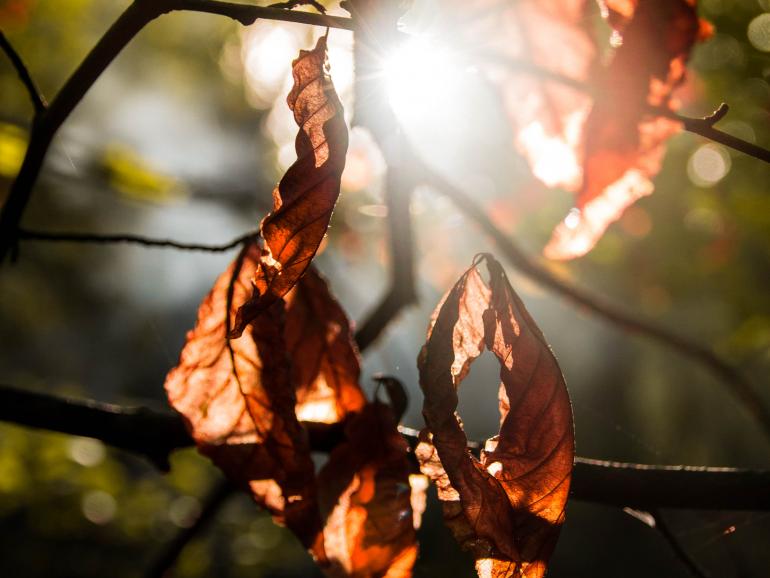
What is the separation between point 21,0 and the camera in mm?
2670

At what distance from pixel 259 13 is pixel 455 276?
9.30ft

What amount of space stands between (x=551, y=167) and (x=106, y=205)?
7.61 m

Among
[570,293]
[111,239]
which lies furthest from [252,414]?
[570,293]

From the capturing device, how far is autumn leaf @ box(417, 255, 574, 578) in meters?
0.52

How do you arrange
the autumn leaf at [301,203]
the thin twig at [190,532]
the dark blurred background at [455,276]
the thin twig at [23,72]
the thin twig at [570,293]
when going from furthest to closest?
the dark blurred background at [455,276] → the thin twig at [570,293] → the thin twig at [190,532] → the thin twig at [23,72] → the autumn leaf at [301,203]

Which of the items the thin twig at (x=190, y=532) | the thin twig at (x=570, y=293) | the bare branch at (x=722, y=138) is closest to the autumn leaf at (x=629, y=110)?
the bare branch at (x=722, y=138)

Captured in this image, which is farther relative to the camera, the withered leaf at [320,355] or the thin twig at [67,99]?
the withered leaf at [320,355]

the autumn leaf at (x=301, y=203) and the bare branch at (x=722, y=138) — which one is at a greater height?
the bare branch at (x=722, y=138)

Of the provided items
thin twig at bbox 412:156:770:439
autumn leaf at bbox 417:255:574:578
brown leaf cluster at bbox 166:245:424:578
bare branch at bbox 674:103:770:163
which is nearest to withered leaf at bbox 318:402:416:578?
brown leaf cluster at bbox 166:245:424:578

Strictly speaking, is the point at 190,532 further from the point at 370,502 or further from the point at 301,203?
the point at 301,203

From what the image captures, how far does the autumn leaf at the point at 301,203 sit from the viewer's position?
1.57ft

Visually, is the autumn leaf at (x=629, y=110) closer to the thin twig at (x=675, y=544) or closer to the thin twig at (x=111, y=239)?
the thin twig at (x=675, y=544)

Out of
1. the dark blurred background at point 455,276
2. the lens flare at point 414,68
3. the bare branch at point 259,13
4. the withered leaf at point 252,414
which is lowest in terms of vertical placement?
Answer: the dark blurred background at point 455,276

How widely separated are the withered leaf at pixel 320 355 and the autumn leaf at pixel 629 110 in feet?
0.95
